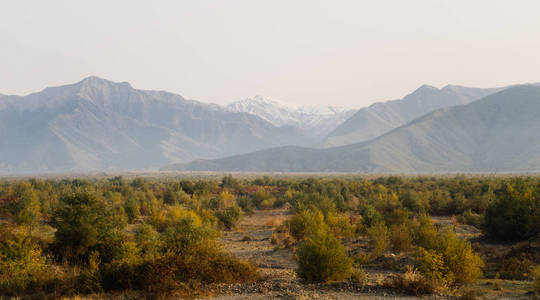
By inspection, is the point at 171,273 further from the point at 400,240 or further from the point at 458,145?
the point at 458,145

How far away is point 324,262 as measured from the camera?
12602 mm

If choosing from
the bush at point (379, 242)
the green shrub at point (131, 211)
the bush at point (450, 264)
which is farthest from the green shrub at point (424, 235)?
the green shrub at point (131, 211)

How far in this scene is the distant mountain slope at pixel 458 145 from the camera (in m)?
148

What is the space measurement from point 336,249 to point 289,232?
9884mm

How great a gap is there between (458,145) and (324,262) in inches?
6501

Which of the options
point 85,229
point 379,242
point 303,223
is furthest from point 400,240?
point 85,229

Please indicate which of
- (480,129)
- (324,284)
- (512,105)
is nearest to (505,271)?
(324,284)

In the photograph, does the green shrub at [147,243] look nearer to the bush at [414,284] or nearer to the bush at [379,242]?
the bush at [414,284]

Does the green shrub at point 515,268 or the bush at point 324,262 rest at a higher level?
the bush at point 324,262

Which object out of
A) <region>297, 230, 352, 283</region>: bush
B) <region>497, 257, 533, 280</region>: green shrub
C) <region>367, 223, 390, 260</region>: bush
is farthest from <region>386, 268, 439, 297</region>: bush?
<region>367, 223, 390, 260</region>: bush

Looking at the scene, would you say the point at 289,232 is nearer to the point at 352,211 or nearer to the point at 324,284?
the point at 324,284

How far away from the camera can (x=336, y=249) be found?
41.4 feet

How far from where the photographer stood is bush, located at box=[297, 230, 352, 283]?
12.6m

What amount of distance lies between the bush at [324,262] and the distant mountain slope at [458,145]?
138363mm
